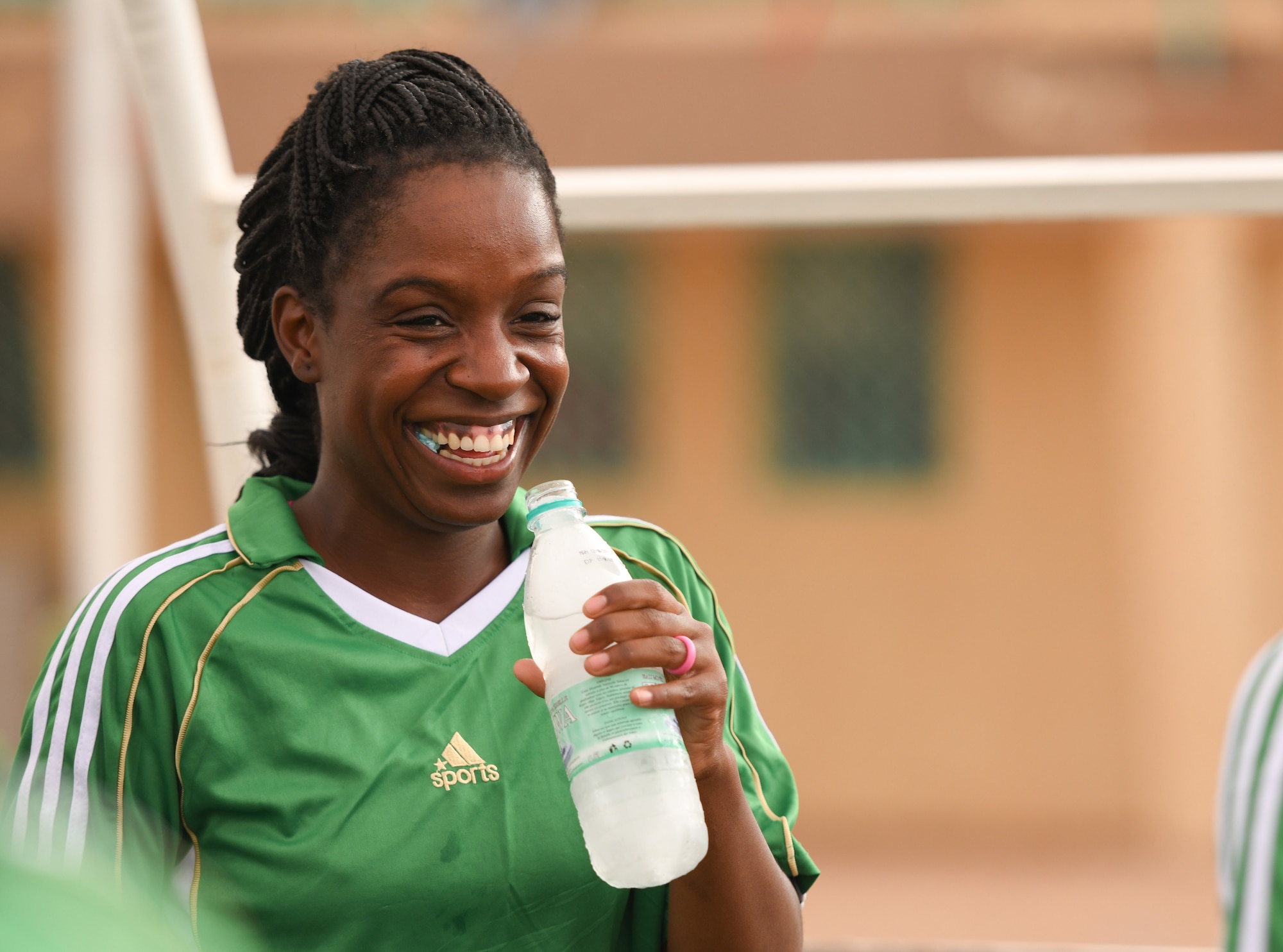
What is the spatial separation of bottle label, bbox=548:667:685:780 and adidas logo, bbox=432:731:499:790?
0.21 meters

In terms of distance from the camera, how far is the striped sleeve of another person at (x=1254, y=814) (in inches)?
47.4

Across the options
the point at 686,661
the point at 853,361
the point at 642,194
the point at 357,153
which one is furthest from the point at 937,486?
the point at 686,661

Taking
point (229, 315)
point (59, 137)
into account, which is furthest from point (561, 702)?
point (59, 137)

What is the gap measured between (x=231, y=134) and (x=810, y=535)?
420cm

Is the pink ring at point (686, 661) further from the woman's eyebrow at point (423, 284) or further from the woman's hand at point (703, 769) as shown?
the woman's eyebrow at point (423, 284)

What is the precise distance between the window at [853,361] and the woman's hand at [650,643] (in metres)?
8.15

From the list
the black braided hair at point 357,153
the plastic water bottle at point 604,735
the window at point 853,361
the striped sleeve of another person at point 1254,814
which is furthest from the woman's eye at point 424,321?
the window at point 853,361

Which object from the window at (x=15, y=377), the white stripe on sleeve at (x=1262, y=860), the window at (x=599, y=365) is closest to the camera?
the white stripe on sleeve at (x=1262, y=860)

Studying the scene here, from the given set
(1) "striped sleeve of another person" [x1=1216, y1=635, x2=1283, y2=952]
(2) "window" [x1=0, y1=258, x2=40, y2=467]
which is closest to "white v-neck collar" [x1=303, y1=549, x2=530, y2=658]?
(1) "striped sleeve of another person" [x1=1216, y1=635, x2=1283, y2=952]

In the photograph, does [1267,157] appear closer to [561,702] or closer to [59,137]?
[561,702]

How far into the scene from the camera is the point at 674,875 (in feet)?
5.16

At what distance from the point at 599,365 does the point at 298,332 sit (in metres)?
7.68

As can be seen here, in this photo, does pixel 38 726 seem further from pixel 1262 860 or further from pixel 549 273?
pixel 1262 860

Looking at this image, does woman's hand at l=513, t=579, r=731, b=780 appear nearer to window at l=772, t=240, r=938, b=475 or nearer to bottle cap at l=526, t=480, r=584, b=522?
bottle cap at l=526, t=480, r=584, b=522
